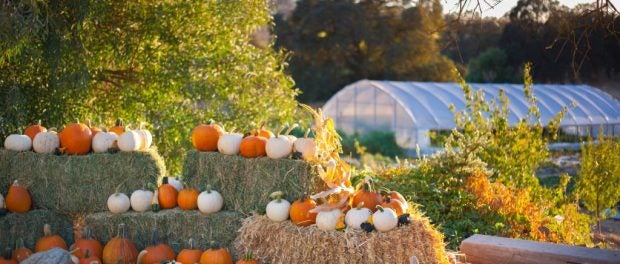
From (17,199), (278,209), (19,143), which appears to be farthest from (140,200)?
(278,209)

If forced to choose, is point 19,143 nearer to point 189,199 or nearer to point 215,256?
point 189,199

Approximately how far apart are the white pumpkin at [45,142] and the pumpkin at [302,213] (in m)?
1.93

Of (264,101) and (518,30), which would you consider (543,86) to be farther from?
(264,101)

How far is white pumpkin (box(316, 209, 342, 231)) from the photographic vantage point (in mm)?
4348

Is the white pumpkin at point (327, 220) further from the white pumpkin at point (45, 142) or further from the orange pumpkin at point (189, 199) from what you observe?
the white pumpkin at point (45, 142)

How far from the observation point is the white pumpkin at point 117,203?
5121mm

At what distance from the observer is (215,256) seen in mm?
4656

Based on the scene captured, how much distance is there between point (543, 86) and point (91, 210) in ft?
51.4

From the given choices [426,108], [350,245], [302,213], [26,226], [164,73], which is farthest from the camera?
[426,108]

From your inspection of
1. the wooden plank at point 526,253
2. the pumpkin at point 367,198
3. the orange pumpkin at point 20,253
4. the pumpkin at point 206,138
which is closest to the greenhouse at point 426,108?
the wooden plank at point 526,253

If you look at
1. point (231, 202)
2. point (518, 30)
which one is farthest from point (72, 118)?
point (518, 30)

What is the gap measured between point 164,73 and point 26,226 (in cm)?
326

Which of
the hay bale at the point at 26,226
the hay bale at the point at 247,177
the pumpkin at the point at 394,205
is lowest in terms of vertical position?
the hay bale at the point at 26,226

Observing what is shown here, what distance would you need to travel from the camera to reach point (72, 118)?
7.52 m
